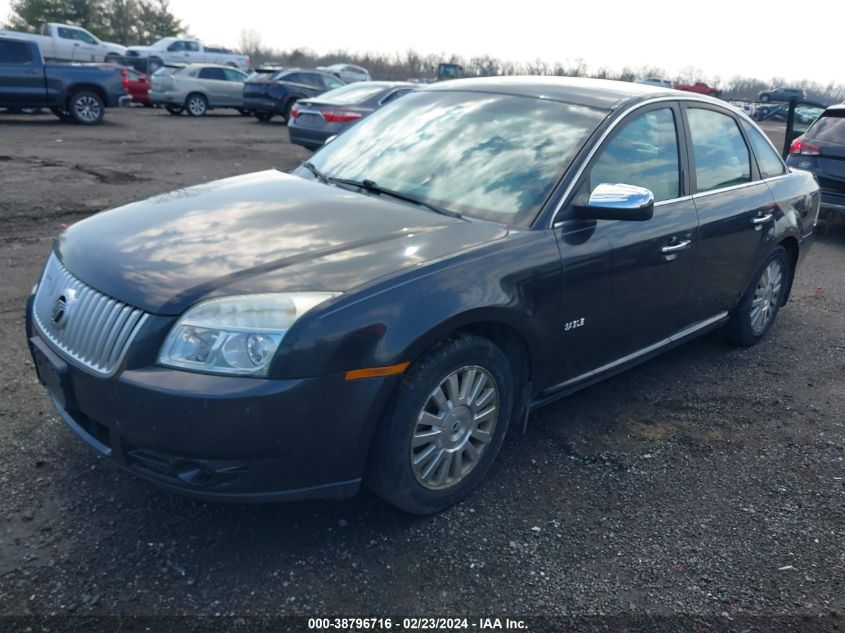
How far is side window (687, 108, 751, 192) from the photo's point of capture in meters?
4.34

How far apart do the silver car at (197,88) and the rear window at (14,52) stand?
264 inches

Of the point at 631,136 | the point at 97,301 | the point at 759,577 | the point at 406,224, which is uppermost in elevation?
the point at 631,136

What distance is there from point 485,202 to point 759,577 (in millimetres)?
1931

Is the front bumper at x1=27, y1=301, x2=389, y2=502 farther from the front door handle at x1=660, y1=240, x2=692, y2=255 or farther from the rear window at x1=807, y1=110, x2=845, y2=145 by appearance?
the rear window at x1=807, y1=110, x2=845, y2=145

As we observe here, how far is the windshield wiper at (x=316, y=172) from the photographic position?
4020 mm

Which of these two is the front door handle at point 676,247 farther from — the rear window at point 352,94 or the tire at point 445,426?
the rear window at point 352,94

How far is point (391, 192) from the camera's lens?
12.1 ft

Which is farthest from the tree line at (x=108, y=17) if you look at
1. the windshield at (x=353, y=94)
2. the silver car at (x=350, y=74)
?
the windshield at (x=353, y=94)

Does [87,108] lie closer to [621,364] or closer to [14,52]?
[14,52]

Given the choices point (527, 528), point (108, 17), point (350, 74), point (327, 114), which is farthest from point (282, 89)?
point (108, 17)

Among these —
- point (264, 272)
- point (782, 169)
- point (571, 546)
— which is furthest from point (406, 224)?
point (782, 169)

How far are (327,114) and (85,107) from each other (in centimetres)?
770

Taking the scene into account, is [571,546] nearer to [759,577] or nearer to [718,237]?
[759,577]

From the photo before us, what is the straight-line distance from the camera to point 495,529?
3.06 m
